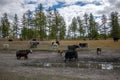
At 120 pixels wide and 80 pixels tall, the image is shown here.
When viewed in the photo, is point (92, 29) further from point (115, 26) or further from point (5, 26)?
point (5, 26)

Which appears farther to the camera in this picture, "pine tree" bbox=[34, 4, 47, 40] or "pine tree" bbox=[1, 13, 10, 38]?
"pine tree" bbox=[1, 13, 10, 38]

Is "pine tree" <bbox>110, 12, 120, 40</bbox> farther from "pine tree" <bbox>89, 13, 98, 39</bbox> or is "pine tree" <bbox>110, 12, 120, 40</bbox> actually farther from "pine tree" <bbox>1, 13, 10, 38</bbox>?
"pine tree" <bbox>1, 13, 10, 38</bbox>

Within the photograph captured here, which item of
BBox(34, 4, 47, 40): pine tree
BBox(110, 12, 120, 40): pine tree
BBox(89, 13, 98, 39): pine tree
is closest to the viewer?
BBox(34, 4, 47, 40): pine tree

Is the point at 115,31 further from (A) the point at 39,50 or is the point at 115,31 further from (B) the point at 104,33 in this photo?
(A) the point at 39,50

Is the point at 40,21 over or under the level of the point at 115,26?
over

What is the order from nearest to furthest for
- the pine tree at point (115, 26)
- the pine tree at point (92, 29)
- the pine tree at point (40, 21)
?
the pine tree at point (40, 21) < the pine tree at point (115, 26) < the pine tree at point (92, 29)

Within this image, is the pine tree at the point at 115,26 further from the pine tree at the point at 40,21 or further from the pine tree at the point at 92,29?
the pine tree at the point at 40,21

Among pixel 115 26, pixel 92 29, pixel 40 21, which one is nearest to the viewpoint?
pixel 40 21

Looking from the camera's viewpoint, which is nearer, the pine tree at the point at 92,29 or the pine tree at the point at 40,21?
the pine tree at the point at 40,21

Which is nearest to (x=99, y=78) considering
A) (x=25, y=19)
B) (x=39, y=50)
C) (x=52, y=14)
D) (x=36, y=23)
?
(x=39, y=50)

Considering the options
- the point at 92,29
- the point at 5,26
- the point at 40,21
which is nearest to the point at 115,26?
the point at 92,29

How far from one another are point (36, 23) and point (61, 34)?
72.7 ft

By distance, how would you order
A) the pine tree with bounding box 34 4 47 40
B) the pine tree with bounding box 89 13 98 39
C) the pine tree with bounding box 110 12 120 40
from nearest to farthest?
the pine tree with bounding box 34 4 47 40, the pine tree with bounding box 110 12 120 40, the pine tree with bounding box 89 13 98 39

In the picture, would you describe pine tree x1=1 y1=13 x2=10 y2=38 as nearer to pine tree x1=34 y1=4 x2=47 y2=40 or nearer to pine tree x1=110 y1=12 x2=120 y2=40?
pine tree x1=34 y1=4 x2=47 y2=40
